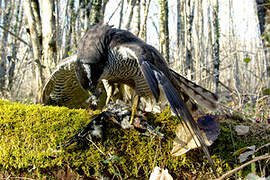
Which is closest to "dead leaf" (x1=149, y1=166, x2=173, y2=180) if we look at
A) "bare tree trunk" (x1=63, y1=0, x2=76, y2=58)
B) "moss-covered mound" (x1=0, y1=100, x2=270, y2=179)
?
"moss-covered mound" (x1=0, y1=100, x2=270, y2=179)

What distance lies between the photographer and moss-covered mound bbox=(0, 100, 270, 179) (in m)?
1.68

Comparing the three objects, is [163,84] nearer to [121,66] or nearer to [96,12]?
[121,66]

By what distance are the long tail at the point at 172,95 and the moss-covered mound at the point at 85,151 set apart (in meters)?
0.26

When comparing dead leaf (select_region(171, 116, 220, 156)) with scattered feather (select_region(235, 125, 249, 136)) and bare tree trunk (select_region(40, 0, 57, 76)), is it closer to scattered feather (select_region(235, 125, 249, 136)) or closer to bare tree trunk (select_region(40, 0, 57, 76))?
scattered feather (select_region(235, 125, 249, 136))

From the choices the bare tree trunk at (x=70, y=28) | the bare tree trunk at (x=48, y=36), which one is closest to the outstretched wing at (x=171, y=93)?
the bare tree trunk at (x=48, y=36)

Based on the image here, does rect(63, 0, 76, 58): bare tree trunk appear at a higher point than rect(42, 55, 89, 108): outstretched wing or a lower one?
higher

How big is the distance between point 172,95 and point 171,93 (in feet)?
0.10

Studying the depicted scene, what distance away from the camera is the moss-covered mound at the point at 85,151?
1.68 m

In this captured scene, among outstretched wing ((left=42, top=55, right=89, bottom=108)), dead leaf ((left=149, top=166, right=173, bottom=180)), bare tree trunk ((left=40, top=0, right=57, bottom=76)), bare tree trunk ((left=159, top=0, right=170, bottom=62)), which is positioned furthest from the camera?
bare tree trunk ((left=159, top=0, right=170, bottom=62))

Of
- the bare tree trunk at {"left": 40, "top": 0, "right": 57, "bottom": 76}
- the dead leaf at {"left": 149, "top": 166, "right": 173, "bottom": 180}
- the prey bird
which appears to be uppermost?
the bare tree trunk at {"left": 40, "top": 0, "right": 57, "bottom": 76}

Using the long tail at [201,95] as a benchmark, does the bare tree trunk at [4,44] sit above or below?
above

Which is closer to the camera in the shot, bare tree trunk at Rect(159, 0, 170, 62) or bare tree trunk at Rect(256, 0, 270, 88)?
bare tree trunk at Rect(256, 0, 270, 88)

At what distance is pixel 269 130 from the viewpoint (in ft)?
6.25

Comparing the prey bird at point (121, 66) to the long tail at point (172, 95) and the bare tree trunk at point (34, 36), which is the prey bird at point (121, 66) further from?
the bare tree trunk at point (34, 36)
